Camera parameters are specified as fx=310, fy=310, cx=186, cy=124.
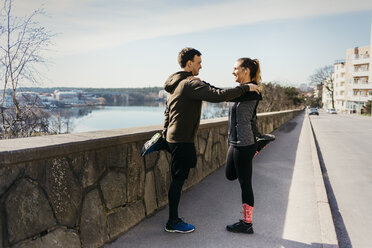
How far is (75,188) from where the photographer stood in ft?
8.58

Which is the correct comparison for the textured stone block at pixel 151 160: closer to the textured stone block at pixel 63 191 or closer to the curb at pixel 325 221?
the textured stone block at pixel 63 191

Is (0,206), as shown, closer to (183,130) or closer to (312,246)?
(183,130)

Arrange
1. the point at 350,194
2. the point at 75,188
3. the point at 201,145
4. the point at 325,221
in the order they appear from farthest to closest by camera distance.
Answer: the point at 201,145, the point at 350,194, the point at 325,221, the point at 75,188

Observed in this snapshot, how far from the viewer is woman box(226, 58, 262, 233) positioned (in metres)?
3.10

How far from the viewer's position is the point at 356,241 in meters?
3.35

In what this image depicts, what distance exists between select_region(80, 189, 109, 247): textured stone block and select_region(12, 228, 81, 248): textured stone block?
0.34 feet

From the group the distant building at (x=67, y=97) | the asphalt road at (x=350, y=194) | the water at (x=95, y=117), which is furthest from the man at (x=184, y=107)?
the distant building at (x=67, y=97)

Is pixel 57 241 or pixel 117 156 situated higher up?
pixel 117 156

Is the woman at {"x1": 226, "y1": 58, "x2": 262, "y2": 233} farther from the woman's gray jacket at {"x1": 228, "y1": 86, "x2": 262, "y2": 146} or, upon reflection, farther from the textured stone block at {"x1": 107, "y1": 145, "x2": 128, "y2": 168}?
the textured stone block at {"x1": 107, "y1": 145, "x2": 128, "y2": 168}

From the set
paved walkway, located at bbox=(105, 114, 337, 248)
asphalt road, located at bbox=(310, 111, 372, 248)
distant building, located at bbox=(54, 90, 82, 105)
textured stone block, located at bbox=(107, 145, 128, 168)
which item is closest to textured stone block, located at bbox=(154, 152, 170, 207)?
paved walkway, located at bbox=(105, 114, 337, 248)

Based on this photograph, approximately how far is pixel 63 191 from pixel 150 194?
1422 millimetres

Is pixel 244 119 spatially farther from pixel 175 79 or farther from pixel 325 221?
pixel 325 221

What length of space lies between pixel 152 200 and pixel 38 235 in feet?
5.59

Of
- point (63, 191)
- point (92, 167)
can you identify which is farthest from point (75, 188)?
point (92, 167)
